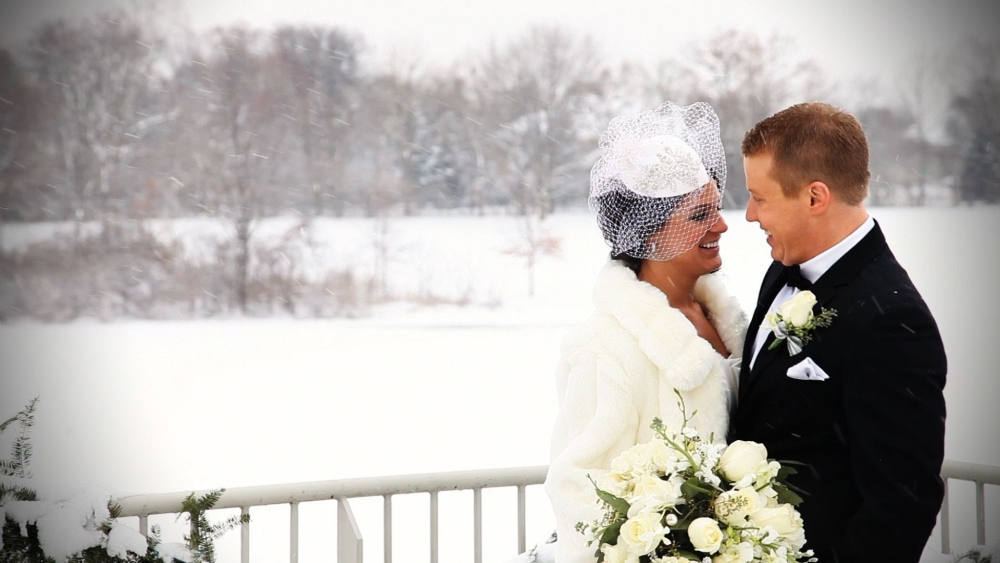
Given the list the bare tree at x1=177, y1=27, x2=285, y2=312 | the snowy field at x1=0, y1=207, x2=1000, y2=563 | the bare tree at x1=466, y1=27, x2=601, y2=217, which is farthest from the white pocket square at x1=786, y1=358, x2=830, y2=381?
the bare tree at x1=177, y1=27, x2=285, y2=312

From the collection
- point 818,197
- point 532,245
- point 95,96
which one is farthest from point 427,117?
point 818,197

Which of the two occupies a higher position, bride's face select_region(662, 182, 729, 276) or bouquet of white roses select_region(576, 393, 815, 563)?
bride's face select_region(662, 182, 729, 276)

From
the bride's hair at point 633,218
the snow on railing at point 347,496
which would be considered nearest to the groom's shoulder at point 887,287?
the bride's hair at point 633,218

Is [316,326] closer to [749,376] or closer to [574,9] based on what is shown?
[574,9]

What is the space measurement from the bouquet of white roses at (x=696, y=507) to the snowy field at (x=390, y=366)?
442 cm

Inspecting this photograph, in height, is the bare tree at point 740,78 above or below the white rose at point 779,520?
above

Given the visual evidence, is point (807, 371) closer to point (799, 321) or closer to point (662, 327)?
point (799, 321)

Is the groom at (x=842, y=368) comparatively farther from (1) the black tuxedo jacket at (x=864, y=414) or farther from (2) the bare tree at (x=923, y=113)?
(2) the bare tree at (x=923, y=113)

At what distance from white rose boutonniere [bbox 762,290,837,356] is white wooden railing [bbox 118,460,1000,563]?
3.89 feet

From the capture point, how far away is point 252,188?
233 inches

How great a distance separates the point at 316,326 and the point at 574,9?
10.0 ft

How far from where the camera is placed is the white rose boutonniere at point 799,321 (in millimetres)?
1346

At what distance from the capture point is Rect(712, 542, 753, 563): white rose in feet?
3.49

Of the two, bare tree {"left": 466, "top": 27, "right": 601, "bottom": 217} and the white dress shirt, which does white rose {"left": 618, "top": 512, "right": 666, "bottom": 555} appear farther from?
bare tree {"left": 466, "top": 27, "right": 601, "bottom": 217}
